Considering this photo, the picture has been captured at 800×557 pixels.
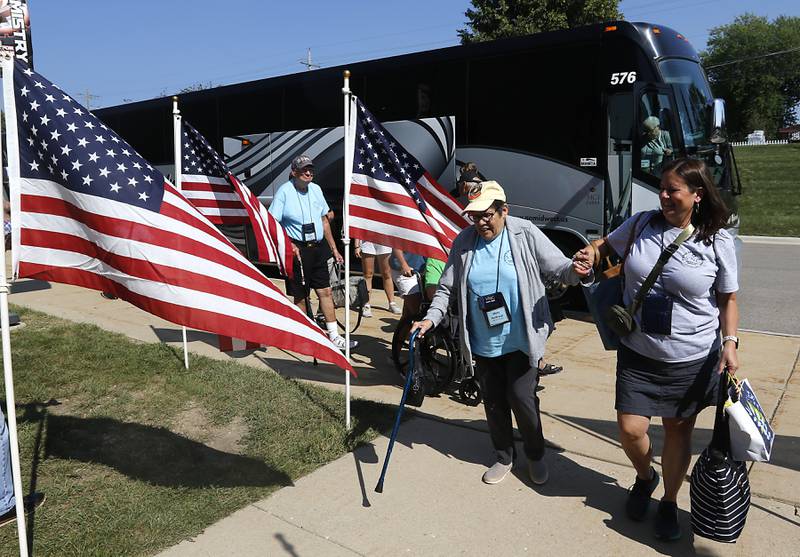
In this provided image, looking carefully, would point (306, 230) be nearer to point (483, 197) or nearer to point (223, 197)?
point (223, 197)

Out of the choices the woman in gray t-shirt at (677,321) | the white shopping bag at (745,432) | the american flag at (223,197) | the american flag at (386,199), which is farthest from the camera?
the american flag at (223,197)

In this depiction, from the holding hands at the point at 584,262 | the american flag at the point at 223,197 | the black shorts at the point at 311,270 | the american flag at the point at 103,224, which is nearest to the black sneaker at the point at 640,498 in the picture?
the holding hands at the point at 584,262

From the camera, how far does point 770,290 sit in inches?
415

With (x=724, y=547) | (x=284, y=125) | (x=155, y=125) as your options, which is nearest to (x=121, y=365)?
(x=724, y=547)

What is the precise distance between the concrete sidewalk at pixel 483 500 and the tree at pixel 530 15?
22.3 m

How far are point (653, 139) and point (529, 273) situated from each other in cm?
530

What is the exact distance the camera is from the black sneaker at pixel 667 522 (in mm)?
3281

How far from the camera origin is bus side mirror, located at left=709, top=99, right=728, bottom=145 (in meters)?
8.48

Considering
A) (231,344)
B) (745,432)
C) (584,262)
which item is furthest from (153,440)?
(745,432)

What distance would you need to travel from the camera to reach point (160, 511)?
12.0 ft

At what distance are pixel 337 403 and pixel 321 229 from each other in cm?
228

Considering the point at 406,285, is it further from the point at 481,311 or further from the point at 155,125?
the point at 155,125

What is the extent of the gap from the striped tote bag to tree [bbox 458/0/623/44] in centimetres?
2418

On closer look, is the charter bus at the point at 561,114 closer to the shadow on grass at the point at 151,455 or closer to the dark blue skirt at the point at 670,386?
the dark blue skirt at the point at 670,386
